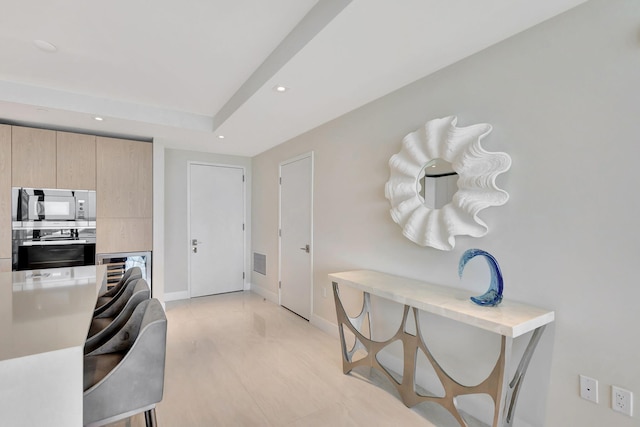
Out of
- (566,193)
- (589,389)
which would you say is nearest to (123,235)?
(566,193)

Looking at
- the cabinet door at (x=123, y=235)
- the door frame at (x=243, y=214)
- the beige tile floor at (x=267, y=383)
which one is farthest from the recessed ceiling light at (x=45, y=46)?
the beige tile floor at (x=267, y=383)

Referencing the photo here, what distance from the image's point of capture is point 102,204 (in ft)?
11.9

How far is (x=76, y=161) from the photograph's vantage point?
11.5 feet

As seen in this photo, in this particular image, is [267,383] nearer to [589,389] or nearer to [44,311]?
[44,311]

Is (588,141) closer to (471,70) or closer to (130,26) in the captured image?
(471,70)

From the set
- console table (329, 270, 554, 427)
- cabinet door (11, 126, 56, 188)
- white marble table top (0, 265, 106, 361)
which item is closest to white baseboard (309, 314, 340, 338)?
console table (329, 270, 554, 427)

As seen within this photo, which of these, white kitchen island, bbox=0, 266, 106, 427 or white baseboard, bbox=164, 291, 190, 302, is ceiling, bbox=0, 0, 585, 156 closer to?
white kitchen island, bbox=0, 266, 106, 427

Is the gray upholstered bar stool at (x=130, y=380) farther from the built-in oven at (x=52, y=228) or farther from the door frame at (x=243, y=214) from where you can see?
the door frame at (x=243, y=214)

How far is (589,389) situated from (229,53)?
2.95m

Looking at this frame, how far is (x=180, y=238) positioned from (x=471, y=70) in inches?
168

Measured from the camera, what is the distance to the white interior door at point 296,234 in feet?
12.1

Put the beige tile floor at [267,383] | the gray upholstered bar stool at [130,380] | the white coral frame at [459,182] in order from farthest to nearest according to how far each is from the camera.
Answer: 1. the beige tile floor at [267,383]
2. the white coral frame at [459,182]
3. the gray upholstered bar stool at [130,380]

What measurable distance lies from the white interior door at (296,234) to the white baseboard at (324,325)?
136 mm

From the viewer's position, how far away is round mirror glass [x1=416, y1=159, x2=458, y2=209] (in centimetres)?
209
